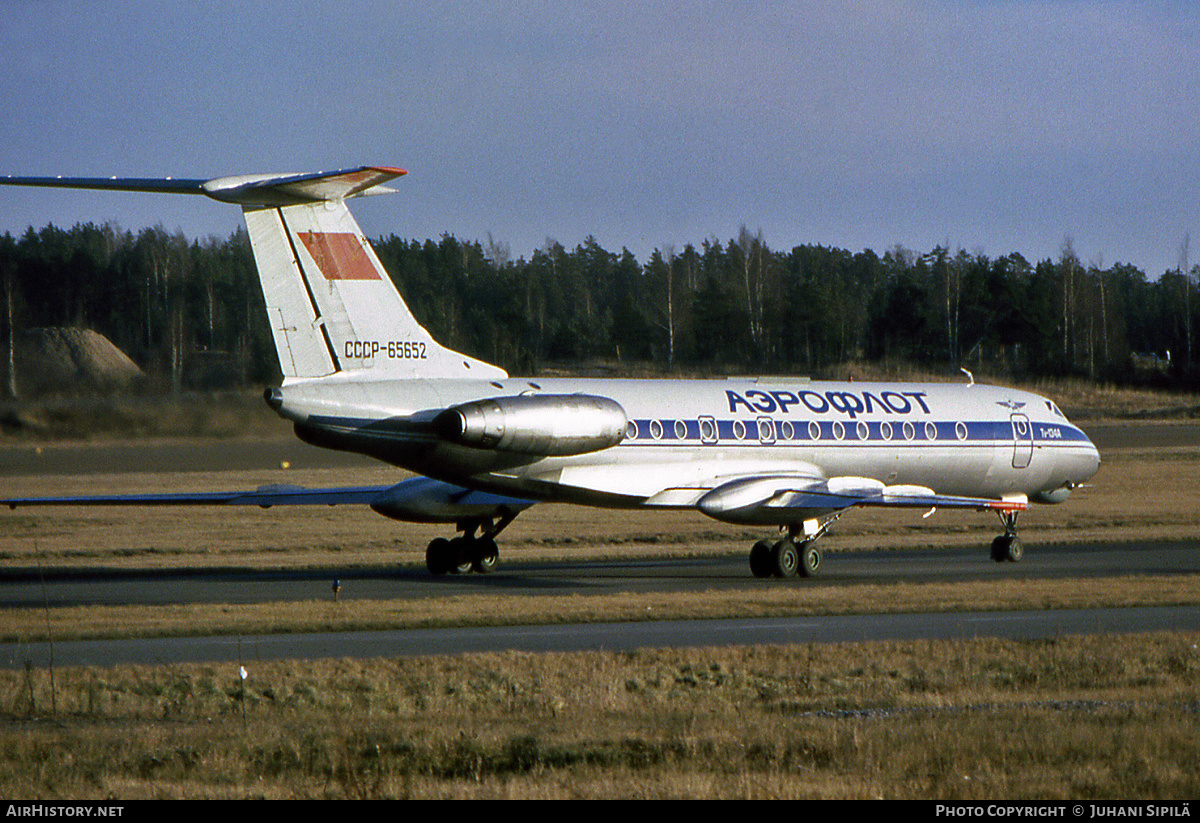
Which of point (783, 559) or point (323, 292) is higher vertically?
point (323, 292)

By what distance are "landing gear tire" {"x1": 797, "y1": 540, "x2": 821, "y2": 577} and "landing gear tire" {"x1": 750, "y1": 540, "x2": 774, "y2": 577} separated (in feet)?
1.86

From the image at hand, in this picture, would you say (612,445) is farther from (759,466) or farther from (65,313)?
(65,313)

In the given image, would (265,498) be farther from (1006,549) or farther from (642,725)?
(642,725)

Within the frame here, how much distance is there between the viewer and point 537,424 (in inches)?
854

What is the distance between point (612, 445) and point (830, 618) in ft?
17.3

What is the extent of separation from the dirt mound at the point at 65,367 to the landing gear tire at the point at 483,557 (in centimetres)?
1056

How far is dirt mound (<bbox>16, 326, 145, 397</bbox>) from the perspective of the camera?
32250mm

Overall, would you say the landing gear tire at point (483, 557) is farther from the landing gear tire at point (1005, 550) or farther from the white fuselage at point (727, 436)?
the landing gear tire at point (1005, 550)

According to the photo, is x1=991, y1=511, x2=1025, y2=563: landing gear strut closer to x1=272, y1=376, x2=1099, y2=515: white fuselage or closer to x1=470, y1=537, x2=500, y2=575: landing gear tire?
x1=272, y1=376, x2=1099, y2=515: white fuselage

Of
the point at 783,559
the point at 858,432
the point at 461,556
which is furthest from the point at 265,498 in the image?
the point at 858,432

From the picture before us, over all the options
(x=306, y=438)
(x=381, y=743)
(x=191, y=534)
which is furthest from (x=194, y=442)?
(x=381, y=743)

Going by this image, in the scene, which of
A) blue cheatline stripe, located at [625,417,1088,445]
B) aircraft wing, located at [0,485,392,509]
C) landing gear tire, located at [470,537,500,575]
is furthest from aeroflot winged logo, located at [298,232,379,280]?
landing gear tire, located at [470,537,500,575]

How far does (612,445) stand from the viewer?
75.6ft

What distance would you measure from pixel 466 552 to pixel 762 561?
212 inches
